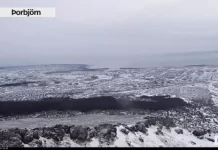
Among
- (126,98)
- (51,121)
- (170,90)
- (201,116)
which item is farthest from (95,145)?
(170,90)

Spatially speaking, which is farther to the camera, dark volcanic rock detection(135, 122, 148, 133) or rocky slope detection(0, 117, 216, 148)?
dark volcanic rock detection(135, 122, 148, 133)

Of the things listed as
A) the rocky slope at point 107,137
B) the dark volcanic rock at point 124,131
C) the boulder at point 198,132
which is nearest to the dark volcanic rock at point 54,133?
the rocky slope at point 107,137

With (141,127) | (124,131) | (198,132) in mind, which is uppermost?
(141,127)

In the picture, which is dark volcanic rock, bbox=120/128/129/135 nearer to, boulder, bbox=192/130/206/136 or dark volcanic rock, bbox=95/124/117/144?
dark volcanic rock, bbox=95/124/117/144

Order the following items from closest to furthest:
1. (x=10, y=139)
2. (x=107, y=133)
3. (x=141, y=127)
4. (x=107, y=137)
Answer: (x=10, y=139) < (x=107, y=137) < (x=107, y=133) < (x=141, y=127)

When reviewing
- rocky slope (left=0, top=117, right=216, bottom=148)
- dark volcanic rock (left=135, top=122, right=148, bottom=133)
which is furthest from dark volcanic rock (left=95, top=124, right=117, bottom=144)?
dark volcanic rock (left=135, top=122, right=148, bottom=133)

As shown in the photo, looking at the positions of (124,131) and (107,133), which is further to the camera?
(124,131)

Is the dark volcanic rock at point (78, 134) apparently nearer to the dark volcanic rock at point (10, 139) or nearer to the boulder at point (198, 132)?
the dark volcanic rock at point (10, 139)

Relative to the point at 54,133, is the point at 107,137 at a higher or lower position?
lower

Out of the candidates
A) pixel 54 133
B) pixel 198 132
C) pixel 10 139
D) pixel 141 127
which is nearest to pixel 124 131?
pixel 141 127

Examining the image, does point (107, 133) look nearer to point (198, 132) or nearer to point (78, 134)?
point (78, 134)

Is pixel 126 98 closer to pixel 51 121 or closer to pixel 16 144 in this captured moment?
pixel 51 121

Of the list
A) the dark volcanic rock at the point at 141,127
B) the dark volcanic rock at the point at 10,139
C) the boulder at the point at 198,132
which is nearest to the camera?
the dark volcanic rock at the point at 10,139
